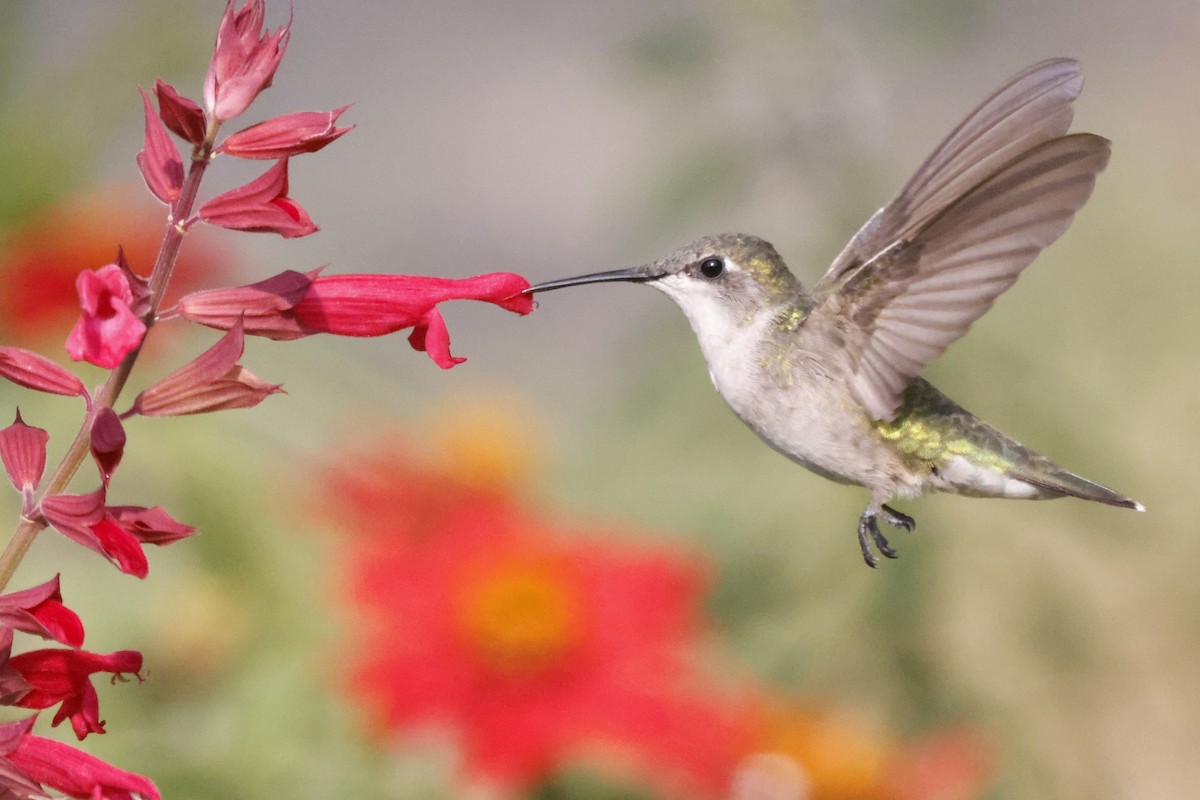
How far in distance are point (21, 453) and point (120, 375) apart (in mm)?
161

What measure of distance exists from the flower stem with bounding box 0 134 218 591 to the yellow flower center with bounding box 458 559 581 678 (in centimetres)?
170

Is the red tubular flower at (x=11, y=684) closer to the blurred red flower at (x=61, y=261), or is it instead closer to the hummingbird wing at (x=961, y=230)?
the hummingbird wing at (x=961, y=230)

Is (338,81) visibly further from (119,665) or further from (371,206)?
(119,665)

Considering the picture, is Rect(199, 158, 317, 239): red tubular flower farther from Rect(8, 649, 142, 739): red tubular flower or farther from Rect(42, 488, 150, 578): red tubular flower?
Rect(8, 649, 142, 739): red tubular flower

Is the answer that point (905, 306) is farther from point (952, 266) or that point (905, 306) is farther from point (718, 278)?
point (718, 278)

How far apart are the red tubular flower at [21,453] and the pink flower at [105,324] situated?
16 centimetres

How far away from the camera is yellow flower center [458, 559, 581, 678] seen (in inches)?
107

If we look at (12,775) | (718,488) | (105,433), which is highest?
(718,488)

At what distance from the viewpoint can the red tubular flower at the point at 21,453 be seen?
1.08m

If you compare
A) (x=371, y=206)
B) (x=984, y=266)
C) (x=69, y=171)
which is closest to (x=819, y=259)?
(x=984, y=266)

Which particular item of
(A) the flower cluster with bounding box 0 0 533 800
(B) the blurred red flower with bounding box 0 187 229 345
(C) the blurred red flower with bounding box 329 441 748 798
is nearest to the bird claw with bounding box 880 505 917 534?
(C) the blurred red flower with bounding box 329 441 748 798

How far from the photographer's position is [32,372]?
106 centimetres

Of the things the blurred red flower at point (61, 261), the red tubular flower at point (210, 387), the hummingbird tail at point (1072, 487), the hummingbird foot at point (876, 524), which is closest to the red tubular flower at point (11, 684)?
the red tubular flower at point (210, 387)

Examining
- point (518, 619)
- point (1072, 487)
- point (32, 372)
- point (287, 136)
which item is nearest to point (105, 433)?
point (32, 372)
